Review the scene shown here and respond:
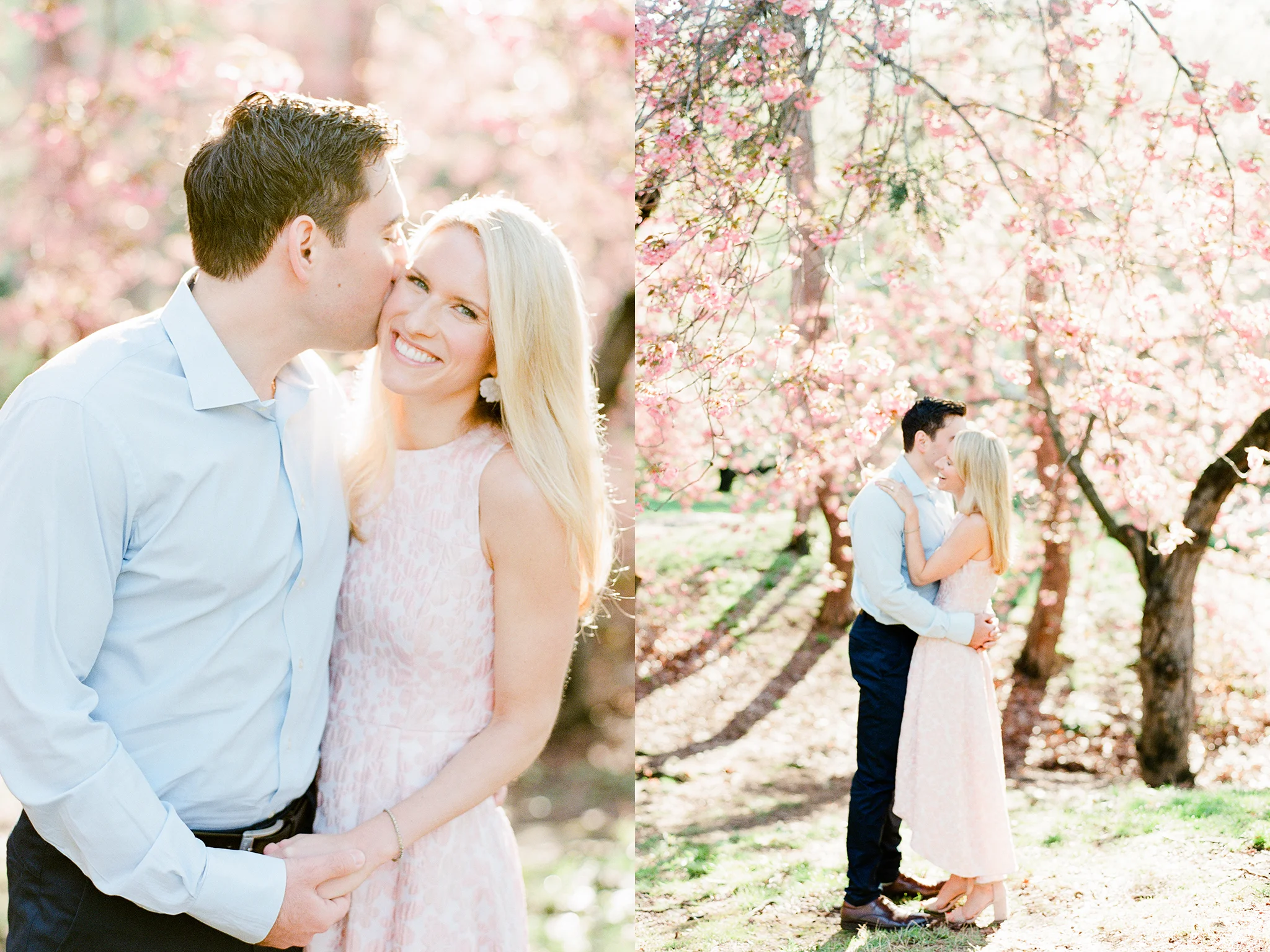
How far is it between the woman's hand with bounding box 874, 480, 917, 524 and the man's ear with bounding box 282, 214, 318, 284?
124 cm

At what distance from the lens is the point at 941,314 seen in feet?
8.05

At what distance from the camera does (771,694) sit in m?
3.84

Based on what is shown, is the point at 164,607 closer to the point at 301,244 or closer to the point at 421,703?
the point at 421,703

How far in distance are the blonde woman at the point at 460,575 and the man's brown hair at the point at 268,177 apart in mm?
185

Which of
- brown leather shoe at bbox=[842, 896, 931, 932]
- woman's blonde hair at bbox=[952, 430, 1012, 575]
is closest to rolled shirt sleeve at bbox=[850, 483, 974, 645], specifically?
woman's blonde hair at bbox=[952, 430, 1012, 575]

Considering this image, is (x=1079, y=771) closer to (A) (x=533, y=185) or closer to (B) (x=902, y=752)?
(B) (x=902, y=752)

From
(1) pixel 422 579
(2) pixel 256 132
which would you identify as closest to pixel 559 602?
(1) pixel 422 579

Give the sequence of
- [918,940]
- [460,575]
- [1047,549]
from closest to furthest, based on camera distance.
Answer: [460,575] → [918,940] → [1047,549]

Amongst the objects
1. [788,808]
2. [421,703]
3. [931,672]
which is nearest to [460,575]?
[421,703]

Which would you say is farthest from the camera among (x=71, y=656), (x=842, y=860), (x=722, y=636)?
(x=722, y=636)

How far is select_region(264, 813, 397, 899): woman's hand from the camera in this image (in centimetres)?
163

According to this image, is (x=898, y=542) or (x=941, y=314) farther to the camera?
(x=941, y=314)

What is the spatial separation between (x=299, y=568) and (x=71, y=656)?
36 centimetres

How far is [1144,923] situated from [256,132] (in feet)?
7.80
